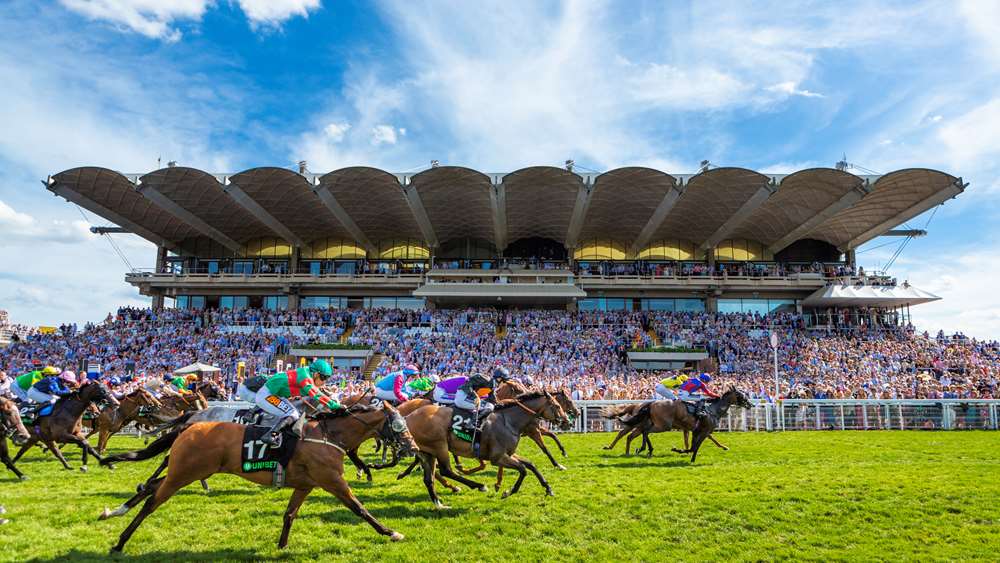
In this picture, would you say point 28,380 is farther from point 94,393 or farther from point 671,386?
point 671,386

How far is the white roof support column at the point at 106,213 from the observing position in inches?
1280

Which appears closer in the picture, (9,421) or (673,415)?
(9,421)

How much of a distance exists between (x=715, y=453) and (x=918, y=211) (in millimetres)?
30082

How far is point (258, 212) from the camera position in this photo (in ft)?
114

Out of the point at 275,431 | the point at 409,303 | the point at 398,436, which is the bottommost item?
the point at 398,436

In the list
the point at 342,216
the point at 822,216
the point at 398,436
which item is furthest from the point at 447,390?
the point at 822,216

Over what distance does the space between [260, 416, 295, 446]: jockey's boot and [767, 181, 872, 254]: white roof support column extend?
106 ft

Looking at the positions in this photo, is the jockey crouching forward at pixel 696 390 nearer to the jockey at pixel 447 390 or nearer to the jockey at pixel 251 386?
the jockey at pixel 447 390

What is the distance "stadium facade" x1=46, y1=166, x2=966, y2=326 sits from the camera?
104 ft

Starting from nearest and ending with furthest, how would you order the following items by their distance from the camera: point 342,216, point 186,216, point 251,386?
point 251,386
point 342,216
point 186,216

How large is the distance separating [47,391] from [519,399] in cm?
876

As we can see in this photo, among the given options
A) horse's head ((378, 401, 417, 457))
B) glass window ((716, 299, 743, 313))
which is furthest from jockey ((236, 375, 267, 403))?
glass window ((716, 299, 743, 313))

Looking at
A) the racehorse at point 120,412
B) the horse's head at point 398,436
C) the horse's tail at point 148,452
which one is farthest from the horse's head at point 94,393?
the horse's head at point 398,436

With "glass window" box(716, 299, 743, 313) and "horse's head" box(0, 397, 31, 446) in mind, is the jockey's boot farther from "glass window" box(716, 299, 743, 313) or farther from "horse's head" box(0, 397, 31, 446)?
"glass window" box(716, 299, 743, 313)
